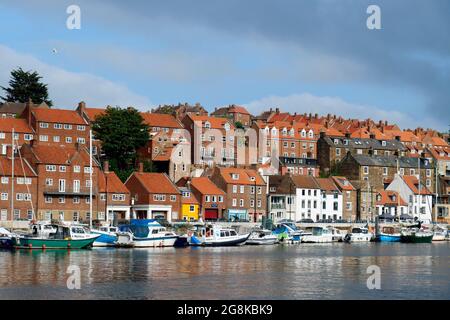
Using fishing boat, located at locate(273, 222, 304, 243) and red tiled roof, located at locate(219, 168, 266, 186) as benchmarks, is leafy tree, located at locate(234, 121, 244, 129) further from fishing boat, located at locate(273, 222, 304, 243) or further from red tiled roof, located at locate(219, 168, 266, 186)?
fishing boat, located at locate(273, 222, 304, 243)

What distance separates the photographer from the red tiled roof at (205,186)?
112312 millimetres

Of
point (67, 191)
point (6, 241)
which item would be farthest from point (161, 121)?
point (6, 241)

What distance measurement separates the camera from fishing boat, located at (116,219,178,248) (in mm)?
82312

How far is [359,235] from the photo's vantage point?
109 meters

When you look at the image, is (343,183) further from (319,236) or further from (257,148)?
(319,236)

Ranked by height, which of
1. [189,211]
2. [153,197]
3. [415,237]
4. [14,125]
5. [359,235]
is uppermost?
[14,125]

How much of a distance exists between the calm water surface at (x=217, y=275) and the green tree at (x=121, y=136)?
42393mm

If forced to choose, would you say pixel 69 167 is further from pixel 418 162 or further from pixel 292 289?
pixel 418 162

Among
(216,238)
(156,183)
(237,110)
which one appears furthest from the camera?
(237,110)

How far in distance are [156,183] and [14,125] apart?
25.6 meters

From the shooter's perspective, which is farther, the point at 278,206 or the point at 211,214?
the point at 278,206

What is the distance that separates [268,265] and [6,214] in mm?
39520
